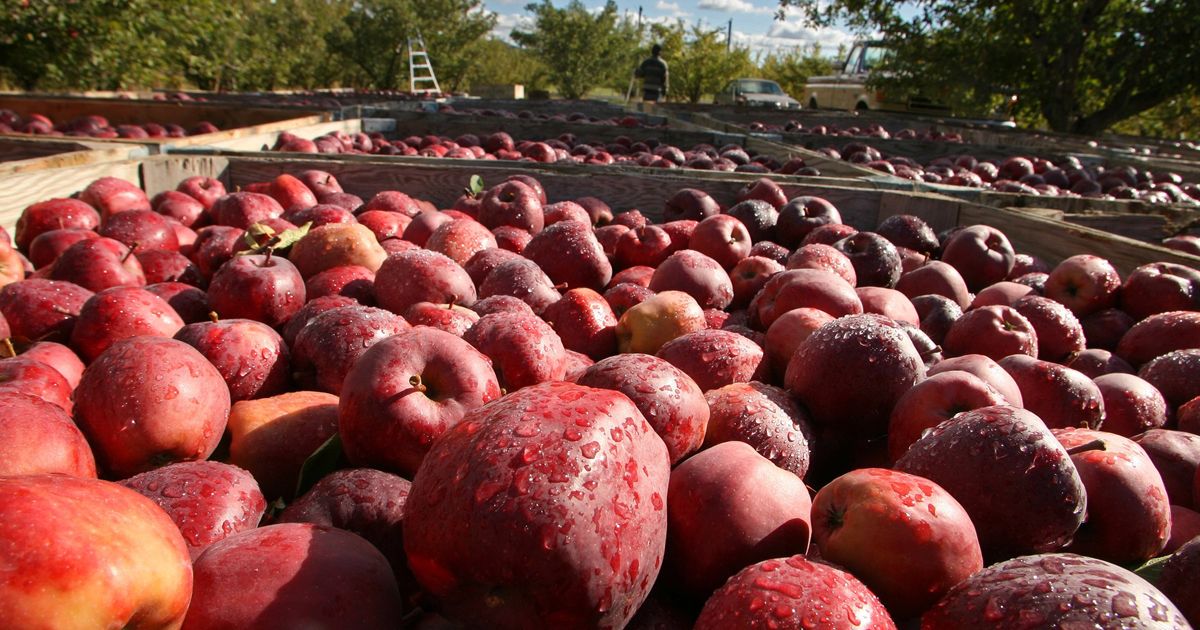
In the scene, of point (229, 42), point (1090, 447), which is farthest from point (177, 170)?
point (229, 42)

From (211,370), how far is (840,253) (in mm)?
2920

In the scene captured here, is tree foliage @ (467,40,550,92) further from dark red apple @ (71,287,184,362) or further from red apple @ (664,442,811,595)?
red apple @ (664,442,811,595)

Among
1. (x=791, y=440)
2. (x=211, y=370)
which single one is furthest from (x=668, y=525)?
(x=211, y=370)

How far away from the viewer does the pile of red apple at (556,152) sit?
7.57 m

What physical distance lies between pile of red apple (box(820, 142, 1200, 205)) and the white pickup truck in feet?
57.2

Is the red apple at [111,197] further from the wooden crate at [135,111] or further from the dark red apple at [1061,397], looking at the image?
the wooden crate at [135,111]

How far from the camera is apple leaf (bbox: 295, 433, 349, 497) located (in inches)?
74.7

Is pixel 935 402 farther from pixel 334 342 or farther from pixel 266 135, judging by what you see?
pixel 266 135

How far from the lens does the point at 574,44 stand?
44.2m

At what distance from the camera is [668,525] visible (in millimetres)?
1592

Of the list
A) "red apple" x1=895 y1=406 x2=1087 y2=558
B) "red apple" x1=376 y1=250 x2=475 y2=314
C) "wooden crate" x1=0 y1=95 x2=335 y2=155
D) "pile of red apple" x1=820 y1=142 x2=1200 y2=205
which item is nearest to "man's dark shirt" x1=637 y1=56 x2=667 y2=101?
"pile of red apple" x1=820 y1=142 x2=1200 y2=205

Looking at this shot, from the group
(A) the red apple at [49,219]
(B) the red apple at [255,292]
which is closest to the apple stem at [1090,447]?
(B) the red apple at [255,292]

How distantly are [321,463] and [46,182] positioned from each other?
4.25 m

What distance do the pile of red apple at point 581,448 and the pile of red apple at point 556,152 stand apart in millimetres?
3944
